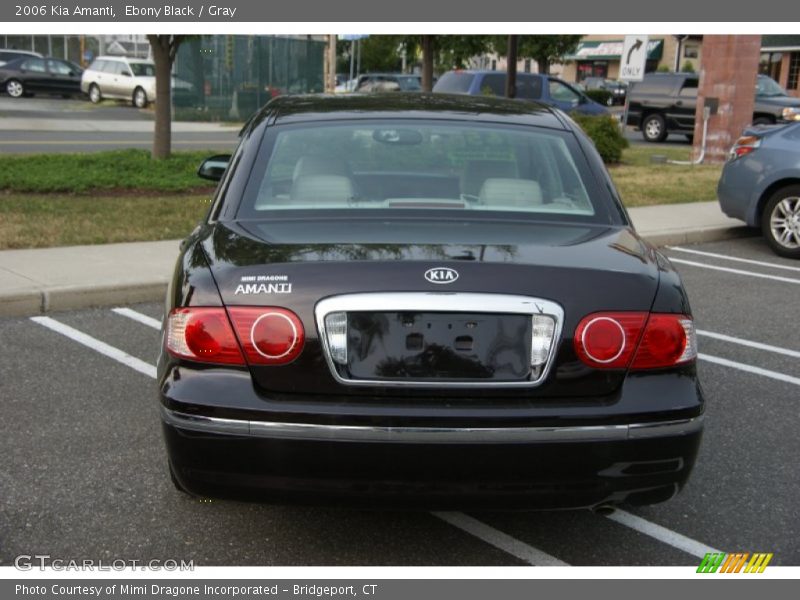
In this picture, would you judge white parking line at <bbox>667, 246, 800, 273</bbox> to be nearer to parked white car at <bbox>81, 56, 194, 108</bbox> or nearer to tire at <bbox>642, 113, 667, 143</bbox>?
tire at <bbox>642, 113, 667, 143</bbox>

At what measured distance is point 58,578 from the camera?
11.2 feet

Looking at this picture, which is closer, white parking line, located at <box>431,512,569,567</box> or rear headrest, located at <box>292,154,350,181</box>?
white parking line, located at <box>431,512,569,567</box>

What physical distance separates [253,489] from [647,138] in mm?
25096

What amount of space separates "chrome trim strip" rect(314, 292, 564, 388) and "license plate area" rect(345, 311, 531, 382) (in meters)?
0.02

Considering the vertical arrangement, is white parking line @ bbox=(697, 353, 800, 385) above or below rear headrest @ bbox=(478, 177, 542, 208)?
below

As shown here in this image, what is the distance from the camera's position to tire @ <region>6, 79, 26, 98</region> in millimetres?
35594

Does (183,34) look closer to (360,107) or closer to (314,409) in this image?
(360,107)

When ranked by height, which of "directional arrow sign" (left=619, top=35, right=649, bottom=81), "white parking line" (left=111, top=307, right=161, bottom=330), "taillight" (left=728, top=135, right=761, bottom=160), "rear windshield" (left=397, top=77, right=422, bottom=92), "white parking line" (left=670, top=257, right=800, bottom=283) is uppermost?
"directional arrow sign" (left=619, top=35, right=649, bottom=81)

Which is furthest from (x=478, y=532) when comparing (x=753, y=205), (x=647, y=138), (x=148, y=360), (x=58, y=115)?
(x=58, y=115)

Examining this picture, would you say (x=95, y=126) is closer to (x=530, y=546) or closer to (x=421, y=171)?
(x=421, y=171)

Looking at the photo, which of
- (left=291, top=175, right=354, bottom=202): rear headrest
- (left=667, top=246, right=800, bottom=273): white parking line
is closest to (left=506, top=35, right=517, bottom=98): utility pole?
(left=667, top=246, right=800, bottom=273): white parking line

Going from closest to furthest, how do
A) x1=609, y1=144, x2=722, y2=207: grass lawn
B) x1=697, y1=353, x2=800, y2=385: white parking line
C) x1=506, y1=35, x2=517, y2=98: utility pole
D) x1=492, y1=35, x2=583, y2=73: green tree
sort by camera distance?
x1=697, y1=353, x2=800, y2=385: white parking line < x1=609, y1=144, x2=722, y2=207: grass lawn < x1=506, y1=35, x2=517, y2=98: utility pole < x1=492, y1=35, x2=583, y2=73: green tree

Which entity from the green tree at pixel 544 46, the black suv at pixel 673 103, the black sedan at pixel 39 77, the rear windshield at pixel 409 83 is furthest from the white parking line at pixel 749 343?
the black sedan at pixel 39 77

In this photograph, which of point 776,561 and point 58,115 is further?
point 58,115
